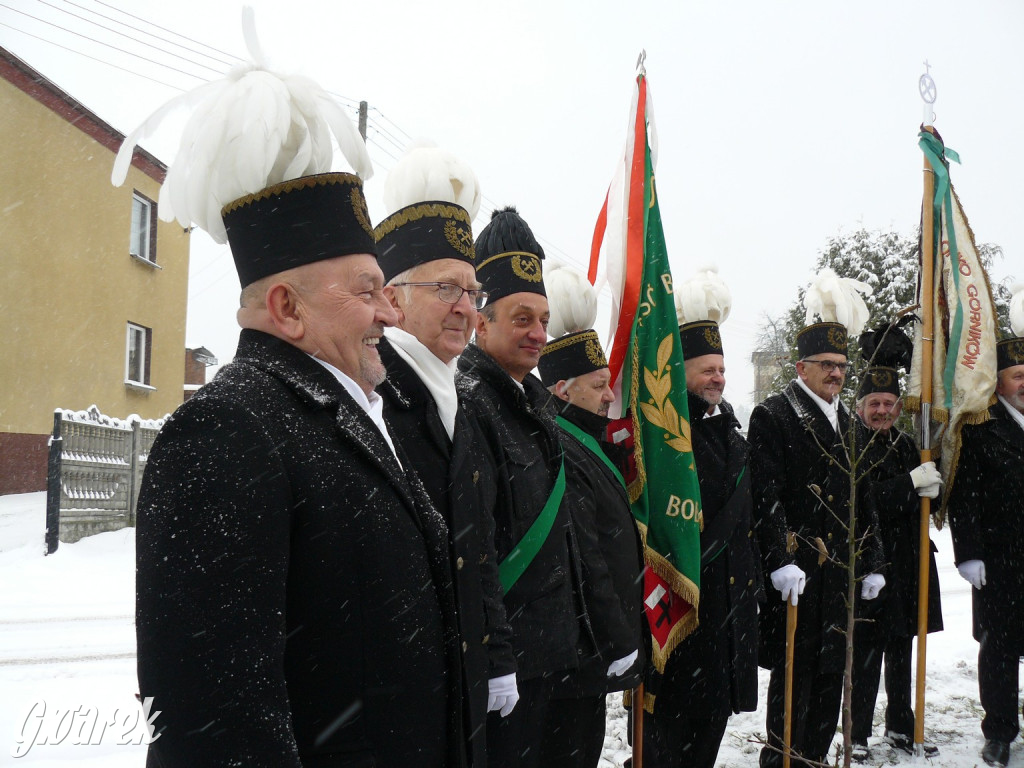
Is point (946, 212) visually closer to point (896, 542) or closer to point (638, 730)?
point (896, 542)

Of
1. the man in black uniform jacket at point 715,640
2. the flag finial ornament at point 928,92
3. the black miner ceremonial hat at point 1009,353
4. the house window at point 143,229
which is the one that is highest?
the house window at point 143,229

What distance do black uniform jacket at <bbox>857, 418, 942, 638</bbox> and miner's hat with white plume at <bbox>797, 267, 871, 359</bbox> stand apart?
628 millimetres

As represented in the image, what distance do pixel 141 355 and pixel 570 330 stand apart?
1737 cm

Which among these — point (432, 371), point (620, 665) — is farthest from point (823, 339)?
point (432, 371)

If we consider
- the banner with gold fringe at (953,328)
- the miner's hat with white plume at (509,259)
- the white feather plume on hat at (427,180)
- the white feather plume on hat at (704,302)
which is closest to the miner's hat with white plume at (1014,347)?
the banner with gold fringe at (953,328)

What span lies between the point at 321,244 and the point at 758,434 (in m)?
3.70

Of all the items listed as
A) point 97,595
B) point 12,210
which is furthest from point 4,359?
point 97,595

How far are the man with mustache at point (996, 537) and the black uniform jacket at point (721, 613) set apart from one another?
76.6 inches

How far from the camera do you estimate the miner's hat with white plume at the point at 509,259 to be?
3426 mm

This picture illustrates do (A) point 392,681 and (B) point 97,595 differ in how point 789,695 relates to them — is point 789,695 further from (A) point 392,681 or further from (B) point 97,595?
(B) point 97,595

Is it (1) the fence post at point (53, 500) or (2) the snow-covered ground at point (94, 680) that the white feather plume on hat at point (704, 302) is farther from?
Answer: (1) the fence post at point (53, 500)

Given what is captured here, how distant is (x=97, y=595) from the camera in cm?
930

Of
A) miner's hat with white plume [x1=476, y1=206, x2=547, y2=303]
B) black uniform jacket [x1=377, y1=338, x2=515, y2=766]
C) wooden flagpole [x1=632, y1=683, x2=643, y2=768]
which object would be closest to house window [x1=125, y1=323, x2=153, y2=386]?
wooden flagpole [x1=632, y1=683, x2=643, y2=768]

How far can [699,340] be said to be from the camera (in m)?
4.67
